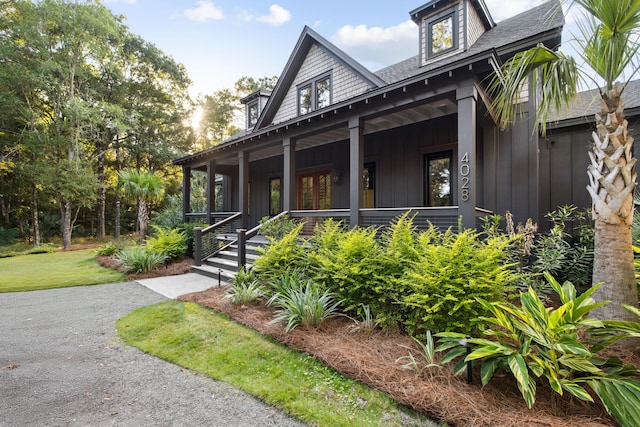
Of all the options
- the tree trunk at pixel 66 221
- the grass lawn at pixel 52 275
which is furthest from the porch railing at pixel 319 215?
the tree trunk at pixel 66 221

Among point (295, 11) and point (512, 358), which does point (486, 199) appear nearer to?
point (512, 358)

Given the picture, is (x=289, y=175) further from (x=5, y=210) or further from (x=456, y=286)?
(x=5, y=210)

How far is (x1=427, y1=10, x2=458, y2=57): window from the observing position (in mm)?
7988

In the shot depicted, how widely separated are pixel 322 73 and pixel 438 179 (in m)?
5.66

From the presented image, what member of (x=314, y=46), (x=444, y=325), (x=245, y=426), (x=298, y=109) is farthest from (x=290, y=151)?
(x=245, y=426)

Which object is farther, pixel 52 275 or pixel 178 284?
pixel 52 275

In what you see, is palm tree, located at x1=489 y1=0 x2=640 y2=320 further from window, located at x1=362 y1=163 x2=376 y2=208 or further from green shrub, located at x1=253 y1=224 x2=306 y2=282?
window, located at x1=362 y1=163 x2=376 y2=208

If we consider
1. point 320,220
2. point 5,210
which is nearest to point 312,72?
point 320,220

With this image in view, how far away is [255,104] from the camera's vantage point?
14.1 m

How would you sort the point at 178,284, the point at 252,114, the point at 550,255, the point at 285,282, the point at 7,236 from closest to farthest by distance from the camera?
1. the point at 550,255
2. the point at 285,282
3. the point at 178,284
4. the point at 252,114
5. the point at 7,236

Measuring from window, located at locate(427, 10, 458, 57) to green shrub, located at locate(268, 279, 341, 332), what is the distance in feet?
24.9

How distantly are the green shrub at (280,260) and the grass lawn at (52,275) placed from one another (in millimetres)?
4647

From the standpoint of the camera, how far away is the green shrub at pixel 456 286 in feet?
10.3

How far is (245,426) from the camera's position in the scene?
7.52 ft
